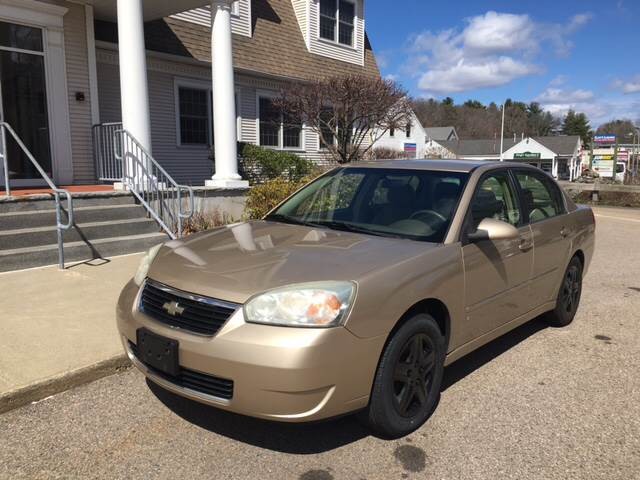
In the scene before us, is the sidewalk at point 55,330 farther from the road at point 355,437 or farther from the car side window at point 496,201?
the car side window at point 496,201

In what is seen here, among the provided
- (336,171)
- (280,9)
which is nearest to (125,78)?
(336,171)

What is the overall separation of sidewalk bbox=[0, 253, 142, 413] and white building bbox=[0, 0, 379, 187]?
3468 mm

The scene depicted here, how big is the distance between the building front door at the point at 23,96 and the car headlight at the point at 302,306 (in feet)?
26.6

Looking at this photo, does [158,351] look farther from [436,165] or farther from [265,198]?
[265,198]

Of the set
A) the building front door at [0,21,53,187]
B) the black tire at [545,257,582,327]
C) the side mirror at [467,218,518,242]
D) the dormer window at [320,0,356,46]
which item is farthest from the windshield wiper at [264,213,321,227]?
the dormer window at [320,0,356,46]

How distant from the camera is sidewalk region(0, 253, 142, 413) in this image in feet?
11.7

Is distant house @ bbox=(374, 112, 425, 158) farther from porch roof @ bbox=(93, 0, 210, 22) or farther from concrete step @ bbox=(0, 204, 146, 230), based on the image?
concrete step @ bbox=(0, 204, 146, 230)

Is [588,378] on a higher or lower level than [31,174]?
lower

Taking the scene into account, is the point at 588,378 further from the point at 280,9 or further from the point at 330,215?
the point at 280,9

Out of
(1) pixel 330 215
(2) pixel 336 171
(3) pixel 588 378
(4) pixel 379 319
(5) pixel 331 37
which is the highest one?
(5) pixel 331 37

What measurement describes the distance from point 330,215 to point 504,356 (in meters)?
1.90

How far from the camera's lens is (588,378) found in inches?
159

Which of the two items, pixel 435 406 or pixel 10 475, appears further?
pixel 435 406

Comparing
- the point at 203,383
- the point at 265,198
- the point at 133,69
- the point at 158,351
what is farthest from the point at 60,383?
the point at 133,69
